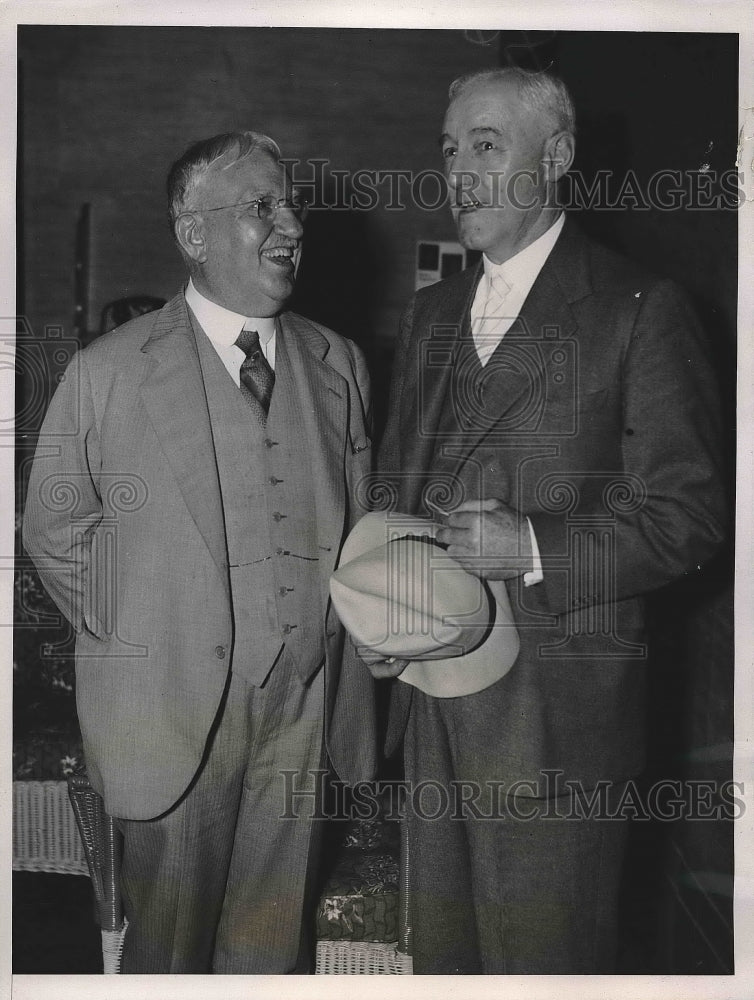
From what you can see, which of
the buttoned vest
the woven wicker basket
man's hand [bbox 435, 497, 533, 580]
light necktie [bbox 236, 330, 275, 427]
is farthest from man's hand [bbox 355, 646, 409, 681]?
the woven wicker basket

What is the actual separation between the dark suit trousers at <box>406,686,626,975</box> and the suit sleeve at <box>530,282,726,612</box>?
1.06 ft

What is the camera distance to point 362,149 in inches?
86.1

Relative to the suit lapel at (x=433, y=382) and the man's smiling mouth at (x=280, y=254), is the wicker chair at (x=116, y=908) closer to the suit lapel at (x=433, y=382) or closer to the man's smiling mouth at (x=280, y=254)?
the suit lapel at (x=433, y=382)

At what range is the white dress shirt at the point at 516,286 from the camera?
202 cm

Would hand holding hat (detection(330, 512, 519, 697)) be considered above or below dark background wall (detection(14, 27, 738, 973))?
below

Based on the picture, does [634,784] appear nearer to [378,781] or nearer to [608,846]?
[608,846]

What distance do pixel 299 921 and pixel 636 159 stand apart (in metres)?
1.74

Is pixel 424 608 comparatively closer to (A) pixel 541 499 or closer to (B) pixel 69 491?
(A) pixel 541 499

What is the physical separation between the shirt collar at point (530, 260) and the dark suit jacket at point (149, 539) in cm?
42

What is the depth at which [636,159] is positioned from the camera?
217cm

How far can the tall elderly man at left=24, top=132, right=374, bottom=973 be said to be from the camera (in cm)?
204

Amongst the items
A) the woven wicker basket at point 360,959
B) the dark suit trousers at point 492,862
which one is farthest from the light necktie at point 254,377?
the woven wicker basket at point 360,959

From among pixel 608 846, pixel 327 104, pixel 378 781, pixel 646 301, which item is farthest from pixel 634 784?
pixel 327 104

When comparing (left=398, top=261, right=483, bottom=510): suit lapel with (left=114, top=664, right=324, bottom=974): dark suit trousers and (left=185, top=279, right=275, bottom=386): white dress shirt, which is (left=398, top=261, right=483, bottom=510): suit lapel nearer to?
(left=185, top=279, right=275, bottom=386): white dress shirt
